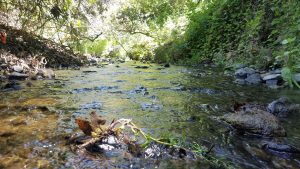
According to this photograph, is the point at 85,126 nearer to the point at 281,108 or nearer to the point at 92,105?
the point at 92,105

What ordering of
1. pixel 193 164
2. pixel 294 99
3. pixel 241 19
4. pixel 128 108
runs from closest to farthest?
pixel 193 164 < pixel 128 108 < pixel 294 99 < pixel 241 19

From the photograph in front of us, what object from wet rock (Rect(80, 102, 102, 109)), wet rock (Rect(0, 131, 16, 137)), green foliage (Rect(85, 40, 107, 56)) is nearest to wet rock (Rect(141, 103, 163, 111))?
wet rock (Rect(80, 102, 102, 109))

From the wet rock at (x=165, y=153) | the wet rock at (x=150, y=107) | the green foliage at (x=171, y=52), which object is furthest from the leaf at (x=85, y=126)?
the green foliage at (x=171, y=52)

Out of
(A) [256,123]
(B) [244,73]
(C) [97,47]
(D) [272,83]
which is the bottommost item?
(A) [256,123]

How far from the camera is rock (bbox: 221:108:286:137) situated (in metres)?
2.81

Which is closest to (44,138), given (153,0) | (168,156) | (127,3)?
(168,156)

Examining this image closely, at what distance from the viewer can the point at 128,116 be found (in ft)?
11.1

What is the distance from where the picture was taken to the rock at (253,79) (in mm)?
6133

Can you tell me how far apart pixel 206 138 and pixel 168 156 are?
1.93 ft

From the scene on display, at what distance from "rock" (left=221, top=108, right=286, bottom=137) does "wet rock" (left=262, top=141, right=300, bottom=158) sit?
1.12 ft

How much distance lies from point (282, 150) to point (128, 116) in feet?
5.11

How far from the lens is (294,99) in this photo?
4.48 meters

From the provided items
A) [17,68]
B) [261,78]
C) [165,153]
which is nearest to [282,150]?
[165,153]

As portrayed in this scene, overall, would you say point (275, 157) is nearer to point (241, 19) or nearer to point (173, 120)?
point (173, 120)
